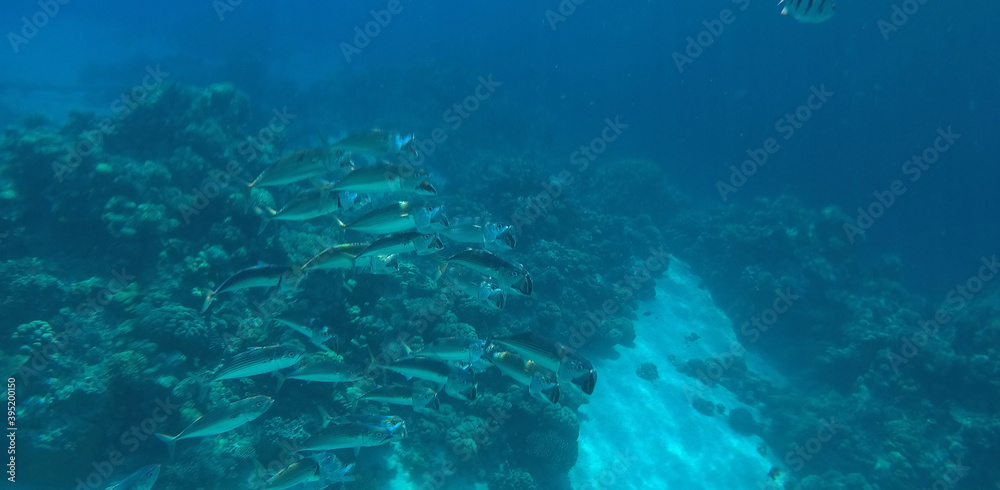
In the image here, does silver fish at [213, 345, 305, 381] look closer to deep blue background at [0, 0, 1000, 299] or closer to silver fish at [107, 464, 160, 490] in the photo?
silver fish at [107, 464, 160, 490]

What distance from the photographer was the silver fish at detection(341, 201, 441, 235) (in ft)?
13.7

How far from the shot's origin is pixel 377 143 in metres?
4.40

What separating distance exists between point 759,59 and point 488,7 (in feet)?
250

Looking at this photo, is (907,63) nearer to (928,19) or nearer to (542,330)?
(928,19)

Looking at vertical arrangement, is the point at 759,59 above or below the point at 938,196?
above

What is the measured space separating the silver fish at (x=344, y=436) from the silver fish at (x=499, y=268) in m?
2.08

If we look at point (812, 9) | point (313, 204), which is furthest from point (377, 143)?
point (812, 9)

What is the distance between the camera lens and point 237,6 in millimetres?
55750

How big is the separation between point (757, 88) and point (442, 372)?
56767mm

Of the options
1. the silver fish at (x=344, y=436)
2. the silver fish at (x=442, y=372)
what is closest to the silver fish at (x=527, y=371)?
the silver fish at (x=442, y=372)

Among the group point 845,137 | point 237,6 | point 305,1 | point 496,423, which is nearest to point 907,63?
point 845,137

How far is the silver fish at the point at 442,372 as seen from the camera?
15.1 feet

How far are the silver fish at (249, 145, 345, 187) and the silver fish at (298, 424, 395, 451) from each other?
8.94 ft

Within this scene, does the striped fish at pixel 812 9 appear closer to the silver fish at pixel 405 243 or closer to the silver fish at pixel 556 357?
the silver fish at pixel 556 357
